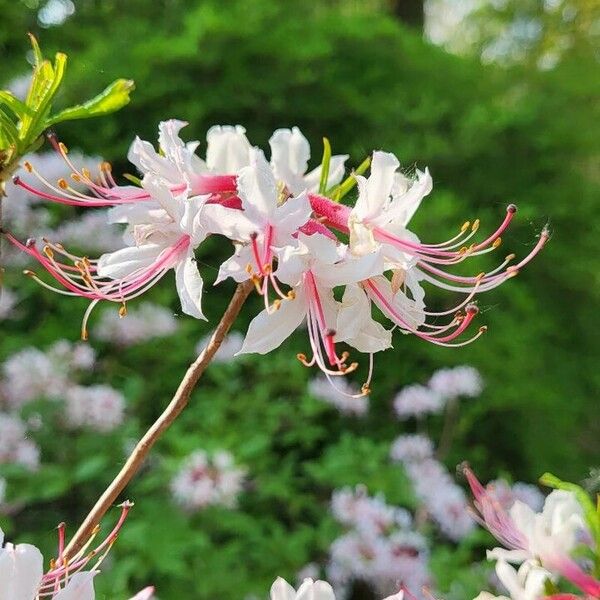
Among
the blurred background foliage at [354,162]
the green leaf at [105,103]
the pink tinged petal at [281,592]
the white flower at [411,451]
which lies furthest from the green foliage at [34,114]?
the white flower at [411,451]

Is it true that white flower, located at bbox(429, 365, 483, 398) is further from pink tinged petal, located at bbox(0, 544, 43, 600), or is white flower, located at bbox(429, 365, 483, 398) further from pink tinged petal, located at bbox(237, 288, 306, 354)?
Answer: pink tinged petal, located at bbox(0, 544, 43, 600)

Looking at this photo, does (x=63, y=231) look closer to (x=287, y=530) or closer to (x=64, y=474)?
(x=64, y=474)

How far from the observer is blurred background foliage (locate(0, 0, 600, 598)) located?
142 cm

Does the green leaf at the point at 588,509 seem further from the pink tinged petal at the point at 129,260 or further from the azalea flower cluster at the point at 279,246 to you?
the pink tinged petal at the point at 129,260

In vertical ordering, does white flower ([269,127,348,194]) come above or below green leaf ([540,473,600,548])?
above

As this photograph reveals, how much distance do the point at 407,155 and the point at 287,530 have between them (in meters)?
0.98

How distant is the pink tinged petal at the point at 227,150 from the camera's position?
46 cm

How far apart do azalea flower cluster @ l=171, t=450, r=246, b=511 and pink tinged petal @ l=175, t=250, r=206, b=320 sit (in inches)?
31.5

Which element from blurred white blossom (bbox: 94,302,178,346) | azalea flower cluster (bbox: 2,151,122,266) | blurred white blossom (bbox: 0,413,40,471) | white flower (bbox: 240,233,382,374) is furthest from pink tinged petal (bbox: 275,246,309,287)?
blurred white blossom (bbox: 94,302,178,346)

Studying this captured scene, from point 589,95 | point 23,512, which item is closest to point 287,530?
point 23,512

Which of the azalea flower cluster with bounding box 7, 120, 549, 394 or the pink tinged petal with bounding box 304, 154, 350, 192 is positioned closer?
the azalea flower cluster with bounding box 7, 120, 549, 394

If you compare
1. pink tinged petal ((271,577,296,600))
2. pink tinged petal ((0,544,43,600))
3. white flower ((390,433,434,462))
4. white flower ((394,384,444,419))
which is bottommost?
white flower ((390,433,434,462))

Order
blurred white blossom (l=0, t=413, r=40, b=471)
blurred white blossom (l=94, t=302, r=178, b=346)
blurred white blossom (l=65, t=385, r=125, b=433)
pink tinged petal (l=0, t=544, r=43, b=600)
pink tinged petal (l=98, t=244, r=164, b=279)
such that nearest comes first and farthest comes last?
pink tinged petal (l=0, t=544, r=43, b=600), pink tinged petal (l=98, t=244, r=164, b=279), blurred white blossom (l=0, t=413, r=40, b=471), blurred white blossom (l=65, t=385, r=125, b=433), blurred white blossom (l=94, t=302, r=178, b=346)

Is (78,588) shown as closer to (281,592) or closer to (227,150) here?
(281,592)
